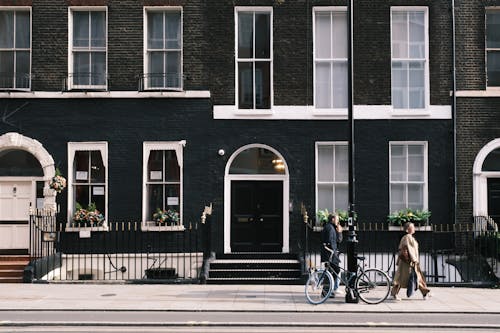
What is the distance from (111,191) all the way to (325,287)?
25.4ft

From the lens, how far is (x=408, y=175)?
19531mm

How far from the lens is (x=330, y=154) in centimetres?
1967

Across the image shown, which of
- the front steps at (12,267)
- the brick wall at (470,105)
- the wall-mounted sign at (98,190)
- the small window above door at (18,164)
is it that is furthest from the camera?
the small window above door at (18,164)

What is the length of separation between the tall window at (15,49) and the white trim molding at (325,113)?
5.92m

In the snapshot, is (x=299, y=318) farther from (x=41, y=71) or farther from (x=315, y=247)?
(x=41, y=71)

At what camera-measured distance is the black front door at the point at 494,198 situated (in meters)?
19.4

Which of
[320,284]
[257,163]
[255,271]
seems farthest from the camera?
[257,163]

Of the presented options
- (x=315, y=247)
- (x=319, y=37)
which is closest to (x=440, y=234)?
(x=315, y=247)

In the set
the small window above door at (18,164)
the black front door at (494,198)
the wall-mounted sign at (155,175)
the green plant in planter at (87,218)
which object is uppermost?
the small window above door at (18,164)

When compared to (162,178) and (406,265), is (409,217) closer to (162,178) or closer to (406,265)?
(406,265)

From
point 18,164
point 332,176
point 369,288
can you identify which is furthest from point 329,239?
point 18,164

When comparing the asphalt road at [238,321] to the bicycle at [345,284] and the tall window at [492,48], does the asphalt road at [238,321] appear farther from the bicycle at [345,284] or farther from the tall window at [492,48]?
the tall window at [492,48]

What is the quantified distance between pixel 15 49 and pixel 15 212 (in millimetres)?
4917

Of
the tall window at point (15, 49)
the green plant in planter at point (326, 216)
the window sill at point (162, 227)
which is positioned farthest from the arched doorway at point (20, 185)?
the green plant in planter at point (326, 216)
